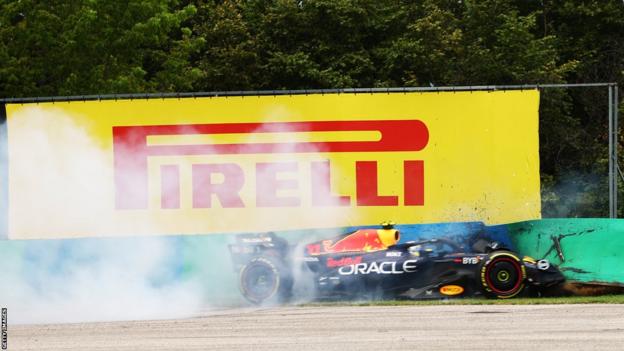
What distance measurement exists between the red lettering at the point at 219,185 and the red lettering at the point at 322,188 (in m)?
1.14

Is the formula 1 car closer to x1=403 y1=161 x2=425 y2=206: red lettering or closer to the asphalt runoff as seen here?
x1=403 y1=161 x2=425 y2=206: red lettering

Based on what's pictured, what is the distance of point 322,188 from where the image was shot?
1689 cm

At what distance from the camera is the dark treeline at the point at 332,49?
Result: 31266mm

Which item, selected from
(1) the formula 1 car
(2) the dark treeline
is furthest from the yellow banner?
(2) the dark treeline

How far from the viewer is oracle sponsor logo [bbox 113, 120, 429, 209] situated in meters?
16.9

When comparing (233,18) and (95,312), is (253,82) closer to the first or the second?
(233,18)

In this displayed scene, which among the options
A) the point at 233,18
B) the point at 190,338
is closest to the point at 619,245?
the point at 190,338

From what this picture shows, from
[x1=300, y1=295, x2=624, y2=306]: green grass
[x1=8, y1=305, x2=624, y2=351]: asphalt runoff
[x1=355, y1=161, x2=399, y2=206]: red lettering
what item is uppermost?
[x1=355, y1=161, x2=399, y2=206]: red lettering

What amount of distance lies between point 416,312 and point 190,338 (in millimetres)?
3540

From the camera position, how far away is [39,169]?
675 inches

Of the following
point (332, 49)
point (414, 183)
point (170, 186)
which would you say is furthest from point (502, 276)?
point (332, 49)

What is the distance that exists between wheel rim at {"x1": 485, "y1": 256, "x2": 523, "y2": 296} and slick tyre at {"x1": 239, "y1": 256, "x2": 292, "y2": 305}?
120 inches

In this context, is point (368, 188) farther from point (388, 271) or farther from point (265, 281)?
point (265, 281)

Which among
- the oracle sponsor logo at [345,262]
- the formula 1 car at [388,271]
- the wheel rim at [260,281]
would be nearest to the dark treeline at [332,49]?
the formula 1 car at [388,271]
